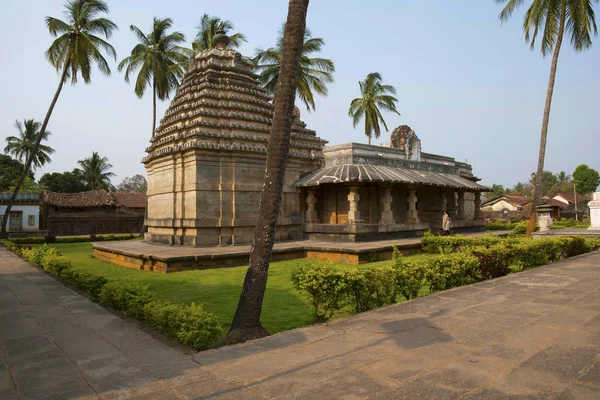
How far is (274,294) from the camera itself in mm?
8828

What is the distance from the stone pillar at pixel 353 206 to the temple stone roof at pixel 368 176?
590mm

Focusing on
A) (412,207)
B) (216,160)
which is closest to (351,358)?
(216,160)

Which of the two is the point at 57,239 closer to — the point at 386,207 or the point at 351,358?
the point at 386,207

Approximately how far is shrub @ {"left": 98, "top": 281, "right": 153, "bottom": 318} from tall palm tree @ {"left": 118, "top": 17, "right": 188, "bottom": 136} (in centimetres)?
2368

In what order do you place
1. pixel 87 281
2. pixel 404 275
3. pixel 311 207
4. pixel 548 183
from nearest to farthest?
pixel 404 275
pixel 87 281
pixel 311 207
pixel 548 183

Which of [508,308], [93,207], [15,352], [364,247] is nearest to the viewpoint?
[15,352]

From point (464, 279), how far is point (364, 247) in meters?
5.24

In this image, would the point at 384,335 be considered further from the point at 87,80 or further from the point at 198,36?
the point at 198,36

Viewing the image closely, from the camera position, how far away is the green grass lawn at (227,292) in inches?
274

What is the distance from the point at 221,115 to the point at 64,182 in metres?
46.0

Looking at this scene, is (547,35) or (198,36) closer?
(547,35)

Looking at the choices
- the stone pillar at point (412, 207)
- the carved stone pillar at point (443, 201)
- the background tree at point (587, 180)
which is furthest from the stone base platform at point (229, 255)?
the background tree at point (587, 180)

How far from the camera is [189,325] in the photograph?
16.5 ft

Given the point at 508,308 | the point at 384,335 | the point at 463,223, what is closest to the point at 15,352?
the point at 384,335
